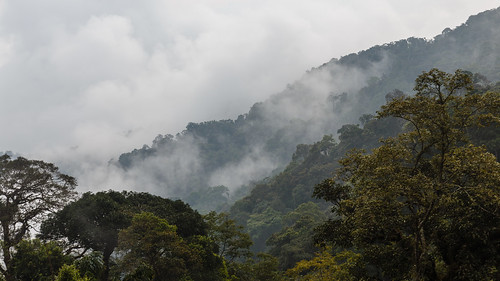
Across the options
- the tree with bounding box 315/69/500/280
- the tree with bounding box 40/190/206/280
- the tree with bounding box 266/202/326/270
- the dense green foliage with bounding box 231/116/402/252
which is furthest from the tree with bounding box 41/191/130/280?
the dense green foliage with bounding box 231/116/402/252

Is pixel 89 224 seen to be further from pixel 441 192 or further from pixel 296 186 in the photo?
pixel 296 186

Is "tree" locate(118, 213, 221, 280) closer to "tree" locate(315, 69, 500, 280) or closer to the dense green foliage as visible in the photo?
"tree" locate(315, 69, 500, 280)

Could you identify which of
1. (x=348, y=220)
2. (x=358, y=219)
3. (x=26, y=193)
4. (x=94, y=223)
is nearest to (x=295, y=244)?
(x=94, y=223)

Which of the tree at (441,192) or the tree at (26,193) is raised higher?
the tree at (26,193)

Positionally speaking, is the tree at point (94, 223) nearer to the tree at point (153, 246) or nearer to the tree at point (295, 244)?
the tree at point (153, 246)

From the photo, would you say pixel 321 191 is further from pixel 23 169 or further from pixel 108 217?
pixel 23 169

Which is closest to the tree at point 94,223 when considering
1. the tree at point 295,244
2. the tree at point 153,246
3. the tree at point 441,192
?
the tree at point 153,246

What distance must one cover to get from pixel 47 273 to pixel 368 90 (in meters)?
189

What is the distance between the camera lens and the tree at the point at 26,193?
2441cm

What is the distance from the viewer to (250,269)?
110 ft

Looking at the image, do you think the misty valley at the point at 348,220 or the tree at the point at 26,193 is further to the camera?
the tree at the point at 26,193

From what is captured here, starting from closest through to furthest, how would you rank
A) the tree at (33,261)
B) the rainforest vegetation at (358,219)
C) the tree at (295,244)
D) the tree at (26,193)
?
the rainforest vegetation at (358,219)
the tree at (33,261)
the tree at (26,193)
the tree at (295,244)

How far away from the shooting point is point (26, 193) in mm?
25859

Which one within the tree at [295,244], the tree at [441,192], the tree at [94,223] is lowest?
the tree at [295,244]
